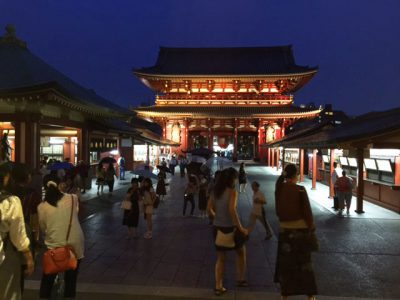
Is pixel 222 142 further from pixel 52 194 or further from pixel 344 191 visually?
pixel 52 194

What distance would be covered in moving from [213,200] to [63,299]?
2317mm

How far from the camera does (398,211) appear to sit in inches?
490

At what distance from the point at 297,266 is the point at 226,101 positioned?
33.3 m

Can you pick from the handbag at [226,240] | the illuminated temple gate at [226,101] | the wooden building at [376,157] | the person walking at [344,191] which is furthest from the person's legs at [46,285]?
the illuminated temple gate at [226,101]

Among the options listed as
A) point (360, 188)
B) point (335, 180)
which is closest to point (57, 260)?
point (360, 188)

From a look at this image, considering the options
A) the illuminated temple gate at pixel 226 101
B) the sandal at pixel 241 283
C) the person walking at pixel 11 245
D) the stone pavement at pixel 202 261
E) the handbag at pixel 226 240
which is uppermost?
the illuminated temple gate at pixel 226 101

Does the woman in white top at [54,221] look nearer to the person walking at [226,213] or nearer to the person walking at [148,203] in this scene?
the person walking at [226,213]

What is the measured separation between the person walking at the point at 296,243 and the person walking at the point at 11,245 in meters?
2.94

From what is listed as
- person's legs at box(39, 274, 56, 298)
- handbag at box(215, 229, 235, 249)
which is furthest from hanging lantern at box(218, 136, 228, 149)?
person's legs at box(39, 274, 56, 298)

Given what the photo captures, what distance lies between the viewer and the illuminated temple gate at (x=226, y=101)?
1412 inches

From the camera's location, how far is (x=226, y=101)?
37.2 m

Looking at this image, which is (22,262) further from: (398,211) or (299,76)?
(299,76)

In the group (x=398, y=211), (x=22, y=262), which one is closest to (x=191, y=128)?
(x=398, y=211)

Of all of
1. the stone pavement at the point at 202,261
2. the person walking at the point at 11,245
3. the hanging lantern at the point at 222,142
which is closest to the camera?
the person walking at the point at 11,245
